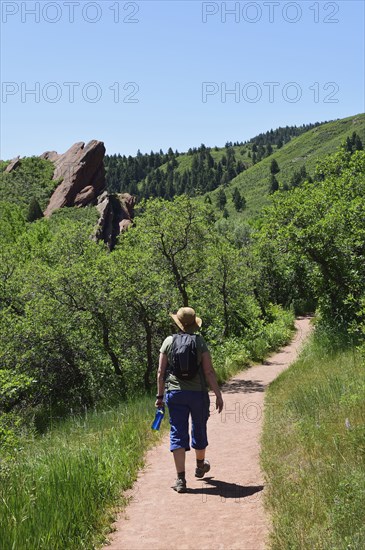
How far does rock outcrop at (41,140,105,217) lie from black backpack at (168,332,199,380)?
214 ft

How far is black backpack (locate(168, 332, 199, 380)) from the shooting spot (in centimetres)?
636

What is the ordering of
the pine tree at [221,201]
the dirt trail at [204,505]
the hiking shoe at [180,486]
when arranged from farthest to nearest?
the pine tree at [221,201]
the hiking shoe at [180,486]
the dirt trail at [204,505]

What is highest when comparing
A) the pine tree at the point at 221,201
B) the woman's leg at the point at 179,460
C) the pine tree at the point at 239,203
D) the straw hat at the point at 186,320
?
the pine tree at the point at 221,201

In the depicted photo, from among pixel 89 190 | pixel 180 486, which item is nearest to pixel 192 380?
pixel 180 486

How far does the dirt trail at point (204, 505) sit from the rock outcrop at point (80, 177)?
64.2 m

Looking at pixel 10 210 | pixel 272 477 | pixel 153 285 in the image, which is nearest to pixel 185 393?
pixel 272 477

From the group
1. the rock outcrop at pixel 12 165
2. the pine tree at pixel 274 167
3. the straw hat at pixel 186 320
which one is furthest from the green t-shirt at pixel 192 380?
the pine tree at pixel 274 167

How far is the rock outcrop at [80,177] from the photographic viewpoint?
70938 millimetres

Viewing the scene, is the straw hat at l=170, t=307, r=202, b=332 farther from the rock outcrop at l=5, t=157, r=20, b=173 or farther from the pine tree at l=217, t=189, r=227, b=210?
the pine tree at l=217, t=189, r=227, b=210

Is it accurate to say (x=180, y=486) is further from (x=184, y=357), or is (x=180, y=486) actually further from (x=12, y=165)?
(x=12, y=165)

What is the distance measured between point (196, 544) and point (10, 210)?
55.5 meters

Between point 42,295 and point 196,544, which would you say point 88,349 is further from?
point 196,544

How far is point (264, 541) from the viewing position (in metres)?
4.75

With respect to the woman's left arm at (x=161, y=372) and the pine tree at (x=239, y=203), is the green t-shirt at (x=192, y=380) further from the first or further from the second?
the pine tree at (x=239, y=203)
